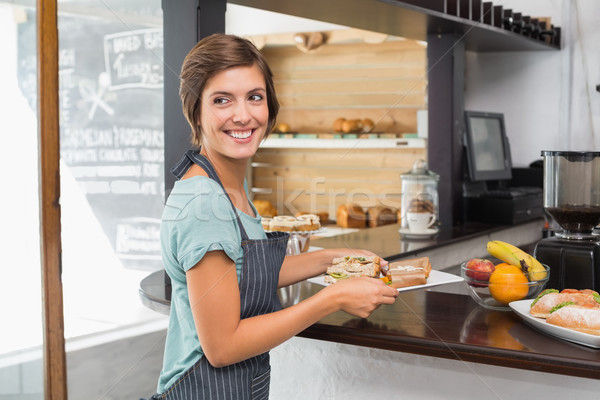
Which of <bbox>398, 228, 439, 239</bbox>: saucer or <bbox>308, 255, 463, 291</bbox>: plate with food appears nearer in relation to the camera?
<bbox>308, 255, 463, 291</bbox>: plate with food

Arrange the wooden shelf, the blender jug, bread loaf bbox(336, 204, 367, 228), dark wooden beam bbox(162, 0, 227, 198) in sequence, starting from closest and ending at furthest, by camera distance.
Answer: the blender jug, dark wooden beam bbox(162, 0, 227, 198), the wooden shelf, bread loaf bbox(336, 204, 367, 228)

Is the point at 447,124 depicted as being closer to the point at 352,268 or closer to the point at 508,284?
the point at 508,284

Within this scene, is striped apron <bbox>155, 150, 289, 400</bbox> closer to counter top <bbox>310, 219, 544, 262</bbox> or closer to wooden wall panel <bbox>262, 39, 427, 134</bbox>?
counter top <bbox>310, 219, 544, 262</bbox>

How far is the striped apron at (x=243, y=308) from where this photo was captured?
1.26 metres

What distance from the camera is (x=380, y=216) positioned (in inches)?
173

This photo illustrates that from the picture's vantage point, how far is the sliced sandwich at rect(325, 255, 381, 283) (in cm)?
Answer: 155

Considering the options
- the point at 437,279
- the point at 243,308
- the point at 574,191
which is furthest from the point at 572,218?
the point at 243,308

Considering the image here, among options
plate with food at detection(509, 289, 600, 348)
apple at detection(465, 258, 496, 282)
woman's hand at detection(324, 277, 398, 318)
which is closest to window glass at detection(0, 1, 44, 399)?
woman's hand at detection(324, 277, 398, 318)

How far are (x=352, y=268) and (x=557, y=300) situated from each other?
0.48 m

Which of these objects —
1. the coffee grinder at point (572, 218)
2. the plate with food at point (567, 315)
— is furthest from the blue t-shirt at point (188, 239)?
the coffee grinder at point (572, 218)

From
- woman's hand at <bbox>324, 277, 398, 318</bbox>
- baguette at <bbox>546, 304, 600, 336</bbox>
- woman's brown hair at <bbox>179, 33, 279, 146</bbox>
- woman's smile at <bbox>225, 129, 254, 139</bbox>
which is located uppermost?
woman's brown hair at <bbox>179, 33, 279, 146</bbox>

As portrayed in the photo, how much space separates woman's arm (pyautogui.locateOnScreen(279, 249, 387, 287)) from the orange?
35 cm

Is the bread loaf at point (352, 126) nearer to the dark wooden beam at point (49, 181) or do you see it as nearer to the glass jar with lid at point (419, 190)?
the glass jar with lid at point (419, 190)

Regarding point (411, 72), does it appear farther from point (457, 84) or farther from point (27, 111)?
point (27, 111)
